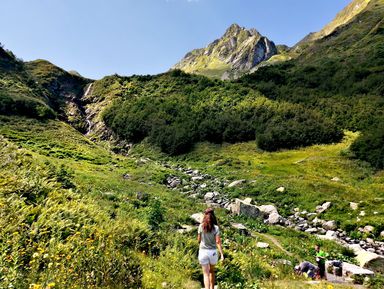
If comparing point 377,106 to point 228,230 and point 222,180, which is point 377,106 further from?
point 228,230

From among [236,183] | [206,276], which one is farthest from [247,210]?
[206,276]

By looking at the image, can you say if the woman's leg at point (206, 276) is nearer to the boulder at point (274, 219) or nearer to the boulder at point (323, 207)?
the boulder at point (274, 219)

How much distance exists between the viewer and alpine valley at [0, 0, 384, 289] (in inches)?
332

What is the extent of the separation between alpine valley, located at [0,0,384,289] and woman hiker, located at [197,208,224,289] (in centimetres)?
83

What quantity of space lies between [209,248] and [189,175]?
28707 millimetres

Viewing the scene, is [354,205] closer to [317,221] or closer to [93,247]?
[317,221]

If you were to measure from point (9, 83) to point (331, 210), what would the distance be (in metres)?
72.5

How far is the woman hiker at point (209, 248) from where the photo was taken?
8.55 metres

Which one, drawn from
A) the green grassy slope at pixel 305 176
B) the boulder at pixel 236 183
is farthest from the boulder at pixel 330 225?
the boulder at pixel 236 183

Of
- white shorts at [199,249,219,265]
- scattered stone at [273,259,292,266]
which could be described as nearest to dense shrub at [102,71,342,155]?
scattered stone at [273,259,292,266]

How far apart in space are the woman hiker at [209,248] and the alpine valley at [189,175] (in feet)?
2.72

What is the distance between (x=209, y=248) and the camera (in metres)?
8.81

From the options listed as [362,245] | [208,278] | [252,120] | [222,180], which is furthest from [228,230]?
[252,120]

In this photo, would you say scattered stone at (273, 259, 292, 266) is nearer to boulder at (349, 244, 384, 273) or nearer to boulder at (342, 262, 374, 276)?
boulder at (342, 262, 374, 276)
